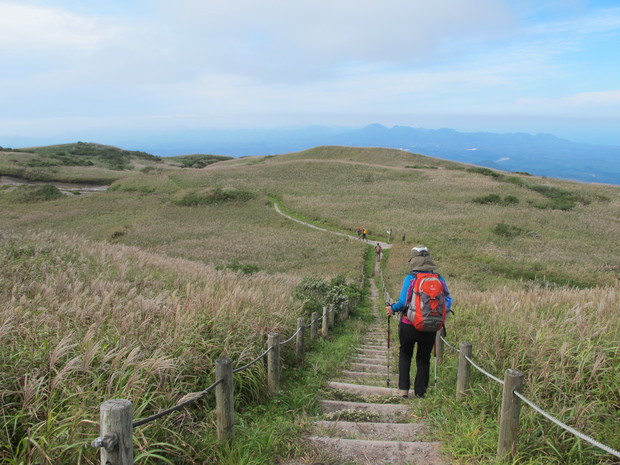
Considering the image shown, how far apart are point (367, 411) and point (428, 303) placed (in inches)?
62.4

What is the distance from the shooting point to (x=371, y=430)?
449 centimetres

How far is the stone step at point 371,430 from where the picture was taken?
4336 mm

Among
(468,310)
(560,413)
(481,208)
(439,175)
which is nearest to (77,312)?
(560,413)

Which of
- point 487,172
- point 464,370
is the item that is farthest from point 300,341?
point 487,172

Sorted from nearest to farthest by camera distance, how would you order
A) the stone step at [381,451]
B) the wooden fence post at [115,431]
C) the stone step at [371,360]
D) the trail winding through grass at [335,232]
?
the wooden fence post at [115,431]
the stone step at [381,451]
the stone step at [371,360]
the trail winding through grass at [335,232]

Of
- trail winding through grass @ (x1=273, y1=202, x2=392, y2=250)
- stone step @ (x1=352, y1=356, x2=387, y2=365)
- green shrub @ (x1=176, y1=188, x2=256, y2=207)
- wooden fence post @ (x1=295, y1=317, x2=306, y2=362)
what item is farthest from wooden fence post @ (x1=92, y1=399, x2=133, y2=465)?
green shrub @ (x1=176, y1=188, x2=256, y2=207)

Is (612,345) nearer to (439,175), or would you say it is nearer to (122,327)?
(122,327)

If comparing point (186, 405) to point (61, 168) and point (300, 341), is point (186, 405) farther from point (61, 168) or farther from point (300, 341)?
point (61, 168)

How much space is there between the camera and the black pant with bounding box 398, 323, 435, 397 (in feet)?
18.5

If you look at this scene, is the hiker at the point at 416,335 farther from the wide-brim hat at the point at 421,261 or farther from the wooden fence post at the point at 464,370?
the wooden fence post at the point at 464,370

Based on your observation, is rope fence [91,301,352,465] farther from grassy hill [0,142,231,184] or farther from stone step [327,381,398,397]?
grassy hill [0,142,231,184]

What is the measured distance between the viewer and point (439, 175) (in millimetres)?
68562

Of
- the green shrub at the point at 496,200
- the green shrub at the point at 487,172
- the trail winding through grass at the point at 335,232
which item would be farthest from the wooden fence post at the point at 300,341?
the green shrub at the point at 487,172

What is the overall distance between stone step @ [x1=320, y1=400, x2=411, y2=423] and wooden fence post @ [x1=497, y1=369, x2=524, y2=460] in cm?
150
